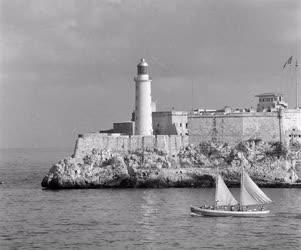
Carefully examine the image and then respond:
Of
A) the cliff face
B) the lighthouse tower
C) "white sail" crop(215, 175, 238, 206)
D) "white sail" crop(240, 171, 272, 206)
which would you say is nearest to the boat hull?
"white sail" crop(215, 175, 238, 206)

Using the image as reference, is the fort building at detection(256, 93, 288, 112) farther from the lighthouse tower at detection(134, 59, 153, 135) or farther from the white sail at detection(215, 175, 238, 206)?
the white sail at detection(215, 175, 238, 206)

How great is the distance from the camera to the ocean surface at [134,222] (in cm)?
3819

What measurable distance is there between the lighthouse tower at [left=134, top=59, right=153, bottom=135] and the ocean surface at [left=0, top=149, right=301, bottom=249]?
7686 millimetres

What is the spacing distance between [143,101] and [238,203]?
19032 mm

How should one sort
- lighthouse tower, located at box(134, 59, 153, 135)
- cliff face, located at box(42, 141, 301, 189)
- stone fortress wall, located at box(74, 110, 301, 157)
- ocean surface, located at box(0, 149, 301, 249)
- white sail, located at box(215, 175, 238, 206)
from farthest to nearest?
stone fortress wall, located at box(74, 110, 301, 157)
lighthouse tower, located at box(134, 59, 153, 135)
cliff face, located at box(42, 141, 301, 189)
white sail, located at box(215, 175, 238, 206)
ocean surface, located at box(0, 149, 301, 249)

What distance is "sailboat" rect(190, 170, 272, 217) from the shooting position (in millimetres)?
47812

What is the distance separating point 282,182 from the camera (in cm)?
6359

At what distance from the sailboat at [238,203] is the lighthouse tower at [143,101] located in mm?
18548

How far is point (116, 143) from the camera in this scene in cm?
6494

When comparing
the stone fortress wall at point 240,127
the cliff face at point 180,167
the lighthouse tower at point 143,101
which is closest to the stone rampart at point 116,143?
the cliff face at point 180,167

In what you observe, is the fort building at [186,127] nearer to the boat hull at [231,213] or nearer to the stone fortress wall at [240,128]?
the stone fortress wall at [240,128]

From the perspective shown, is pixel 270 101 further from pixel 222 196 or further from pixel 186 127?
pixel 222 196

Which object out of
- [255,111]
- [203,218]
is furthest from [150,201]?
[255,111]

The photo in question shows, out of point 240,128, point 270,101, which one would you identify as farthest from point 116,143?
point 270,101
